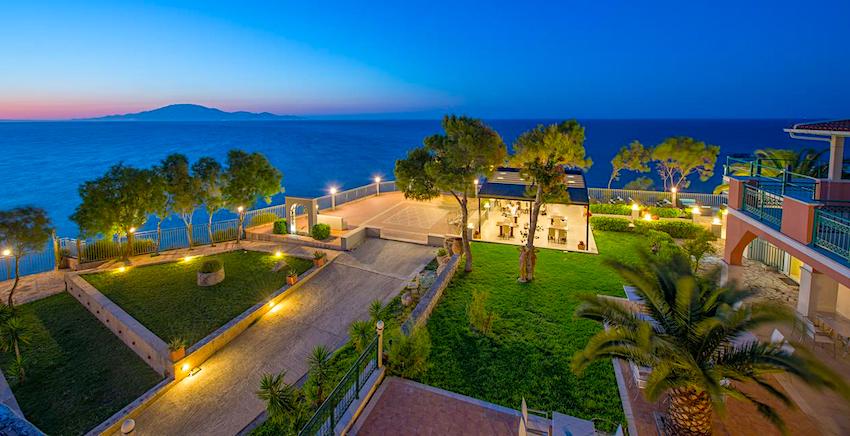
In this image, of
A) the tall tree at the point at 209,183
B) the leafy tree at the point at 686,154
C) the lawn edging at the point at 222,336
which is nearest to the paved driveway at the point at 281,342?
the lawn edging at the point at 222,336

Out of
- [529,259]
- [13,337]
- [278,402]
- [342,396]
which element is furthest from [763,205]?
[13,337]

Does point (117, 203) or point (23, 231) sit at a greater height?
point (117, 203)

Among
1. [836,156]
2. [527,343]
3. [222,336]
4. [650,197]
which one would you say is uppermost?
[836,156]

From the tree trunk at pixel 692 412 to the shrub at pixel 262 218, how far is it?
16656 mm

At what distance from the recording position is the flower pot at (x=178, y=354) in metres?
8.71

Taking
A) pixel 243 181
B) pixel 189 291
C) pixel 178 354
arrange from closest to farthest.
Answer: pixel 178 354
pixel 189 291
pixel 243 181

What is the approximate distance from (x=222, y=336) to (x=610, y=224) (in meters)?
15.2

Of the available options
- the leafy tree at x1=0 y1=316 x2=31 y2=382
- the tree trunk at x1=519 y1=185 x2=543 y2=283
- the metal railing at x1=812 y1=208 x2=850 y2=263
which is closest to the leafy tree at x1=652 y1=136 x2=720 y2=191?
the tree trunk at x1=519 y1=185 x2=543 y2=283

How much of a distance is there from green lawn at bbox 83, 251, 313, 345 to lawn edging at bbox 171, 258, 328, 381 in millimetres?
266

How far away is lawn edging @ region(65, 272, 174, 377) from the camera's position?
30.0ft

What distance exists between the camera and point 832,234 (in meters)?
6.40

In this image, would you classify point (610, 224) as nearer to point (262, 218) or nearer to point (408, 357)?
point (408, 357)

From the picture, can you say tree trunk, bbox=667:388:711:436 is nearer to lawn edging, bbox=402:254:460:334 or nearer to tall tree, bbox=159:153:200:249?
lawn edging, bbox=402:254:460:334

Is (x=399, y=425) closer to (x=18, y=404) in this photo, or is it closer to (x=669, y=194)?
(x=18, y=404)
